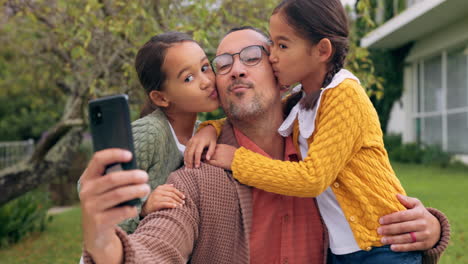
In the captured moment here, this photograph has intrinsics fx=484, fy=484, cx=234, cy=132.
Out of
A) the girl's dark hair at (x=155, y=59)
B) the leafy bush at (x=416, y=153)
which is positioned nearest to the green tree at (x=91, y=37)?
the girl's dark hair at (x=155, y=59)

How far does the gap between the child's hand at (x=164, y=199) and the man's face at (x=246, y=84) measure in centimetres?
54

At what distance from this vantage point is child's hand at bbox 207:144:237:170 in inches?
90.7

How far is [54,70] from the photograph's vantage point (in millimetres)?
8977

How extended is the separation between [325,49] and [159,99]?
38.5 inches

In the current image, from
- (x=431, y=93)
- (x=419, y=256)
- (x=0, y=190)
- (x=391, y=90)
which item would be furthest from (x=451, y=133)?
(x=419, y=256)

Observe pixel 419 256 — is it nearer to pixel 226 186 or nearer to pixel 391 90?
pixel 226 186

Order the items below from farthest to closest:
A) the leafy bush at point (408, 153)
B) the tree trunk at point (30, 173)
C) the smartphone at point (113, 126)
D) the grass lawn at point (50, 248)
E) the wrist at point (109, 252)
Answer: the leafy bush at point (408, 153), the grass lawn at point (50, 248), the tree trunk at point (30, 173), the wrist at point (109, 252), the smartphone at point (113, 126)

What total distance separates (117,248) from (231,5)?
15.7 feet

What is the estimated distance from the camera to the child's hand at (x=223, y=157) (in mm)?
2305

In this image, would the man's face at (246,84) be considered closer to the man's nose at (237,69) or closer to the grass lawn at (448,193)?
the man's nose at (237,69)

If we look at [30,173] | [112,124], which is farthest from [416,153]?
Answer: [112,124]

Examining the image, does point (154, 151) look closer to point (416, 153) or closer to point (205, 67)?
point (205, 67)

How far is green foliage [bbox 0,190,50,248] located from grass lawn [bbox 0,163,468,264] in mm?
180

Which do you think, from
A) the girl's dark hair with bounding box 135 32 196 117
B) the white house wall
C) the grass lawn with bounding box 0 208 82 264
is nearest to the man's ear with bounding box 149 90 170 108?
the girl's dark hair with bounding box 135 32 196 117
